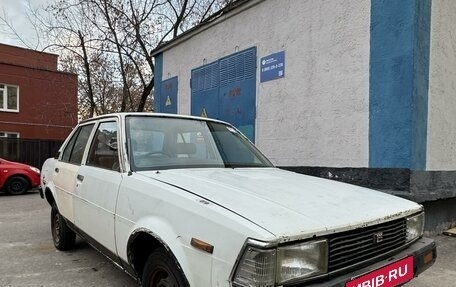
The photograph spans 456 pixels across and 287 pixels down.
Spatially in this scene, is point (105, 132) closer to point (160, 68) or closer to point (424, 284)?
point (424, 284)

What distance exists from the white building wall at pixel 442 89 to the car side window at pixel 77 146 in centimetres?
476

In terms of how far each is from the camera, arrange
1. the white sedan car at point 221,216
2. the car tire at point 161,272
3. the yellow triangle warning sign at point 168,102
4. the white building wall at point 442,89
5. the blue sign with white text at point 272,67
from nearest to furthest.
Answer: the white sedan car at point 221,216
the car tire at point 161,272
the white building wall at point 442,89
the blue sign with white text at point 272,67
the yellow triangle warning sign at point 168,102

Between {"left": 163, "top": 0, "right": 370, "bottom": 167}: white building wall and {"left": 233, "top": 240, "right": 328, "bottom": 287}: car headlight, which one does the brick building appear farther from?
{"left": 233, "top": 240, "right": 328, "bottom": 287}: car headlight

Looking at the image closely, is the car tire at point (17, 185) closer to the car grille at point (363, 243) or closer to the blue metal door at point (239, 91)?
the blue metal door at point (239, 91)

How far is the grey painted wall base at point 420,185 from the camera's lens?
557cm

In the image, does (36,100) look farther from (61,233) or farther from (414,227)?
(414,227)

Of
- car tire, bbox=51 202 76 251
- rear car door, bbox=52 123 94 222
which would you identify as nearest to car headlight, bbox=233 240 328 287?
rear car door, bbox=52 123 94 222

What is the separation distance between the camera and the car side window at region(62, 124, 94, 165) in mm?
4555

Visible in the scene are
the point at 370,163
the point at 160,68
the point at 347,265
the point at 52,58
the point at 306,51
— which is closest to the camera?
the point at 347,265

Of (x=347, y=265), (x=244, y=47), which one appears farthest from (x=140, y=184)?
(x=244, y=47)

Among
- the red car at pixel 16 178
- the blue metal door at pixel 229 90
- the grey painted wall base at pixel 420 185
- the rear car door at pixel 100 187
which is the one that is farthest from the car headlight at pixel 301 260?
the red car at pixel 16 178

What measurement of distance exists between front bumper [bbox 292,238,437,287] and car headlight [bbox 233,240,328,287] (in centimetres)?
8

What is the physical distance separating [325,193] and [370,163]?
350 centimetres

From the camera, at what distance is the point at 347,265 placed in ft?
7.68
